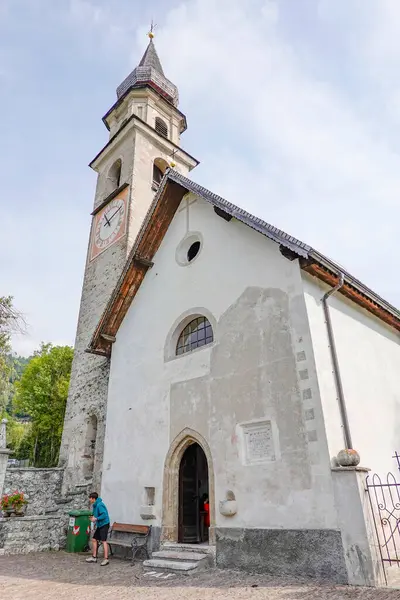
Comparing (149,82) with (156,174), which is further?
(149,82)

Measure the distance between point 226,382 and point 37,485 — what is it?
8.65m

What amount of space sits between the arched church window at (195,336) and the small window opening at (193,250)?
→ 1.84 m

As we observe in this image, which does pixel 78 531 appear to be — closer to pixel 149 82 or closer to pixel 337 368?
pixel 337 368

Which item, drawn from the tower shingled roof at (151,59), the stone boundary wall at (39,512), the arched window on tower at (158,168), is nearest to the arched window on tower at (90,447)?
the stone boundary wall at (39,512)

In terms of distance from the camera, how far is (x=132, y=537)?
8672mm

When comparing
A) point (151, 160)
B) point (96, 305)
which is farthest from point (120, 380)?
point (151, 160)

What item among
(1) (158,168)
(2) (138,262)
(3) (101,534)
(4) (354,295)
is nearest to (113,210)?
(1) (158,168)

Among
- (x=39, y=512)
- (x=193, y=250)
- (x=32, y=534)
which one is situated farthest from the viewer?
(x=39, y=512)

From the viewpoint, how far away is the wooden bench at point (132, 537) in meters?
8.31

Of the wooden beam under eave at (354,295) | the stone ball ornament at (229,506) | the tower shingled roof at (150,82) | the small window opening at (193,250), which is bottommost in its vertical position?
the stone ball ornament at (229,506)

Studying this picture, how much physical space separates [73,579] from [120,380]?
4.94 meters

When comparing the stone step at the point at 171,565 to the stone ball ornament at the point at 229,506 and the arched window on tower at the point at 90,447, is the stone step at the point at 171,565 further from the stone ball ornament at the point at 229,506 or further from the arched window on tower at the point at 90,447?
the arched window on tower at the point at 90,447

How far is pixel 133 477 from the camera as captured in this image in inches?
368

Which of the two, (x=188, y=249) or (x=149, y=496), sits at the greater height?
(x=188, y=249)
